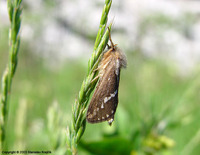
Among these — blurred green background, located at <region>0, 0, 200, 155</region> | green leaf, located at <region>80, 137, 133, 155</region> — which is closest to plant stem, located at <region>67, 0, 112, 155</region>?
blurred green background, located at <region>0, 0, 200, 155</region>

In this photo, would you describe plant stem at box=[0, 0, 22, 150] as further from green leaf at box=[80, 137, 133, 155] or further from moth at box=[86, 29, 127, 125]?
green leaf at box=[80, 137, 133, 155]

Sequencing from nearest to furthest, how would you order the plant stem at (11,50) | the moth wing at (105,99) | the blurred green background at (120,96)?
the plant stem at (11,50) < the moth wing at (105,99) < the blurred green background at (120,96)

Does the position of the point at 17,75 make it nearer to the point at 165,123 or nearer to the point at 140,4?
the point at 140,4

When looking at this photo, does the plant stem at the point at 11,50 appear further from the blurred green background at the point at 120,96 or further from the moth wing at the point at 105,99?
the moth wing at the point at 105,99

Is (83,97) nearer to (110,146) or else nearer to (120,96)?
(110,146)

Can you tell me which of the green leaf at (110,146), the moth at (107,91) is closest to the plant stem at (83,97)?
the moth at (107,91)

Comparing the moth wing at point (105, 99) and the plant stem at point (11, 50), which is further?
the moth wing at point (105, 99)

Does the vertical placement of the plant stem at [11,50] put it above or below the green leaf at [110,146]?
above
